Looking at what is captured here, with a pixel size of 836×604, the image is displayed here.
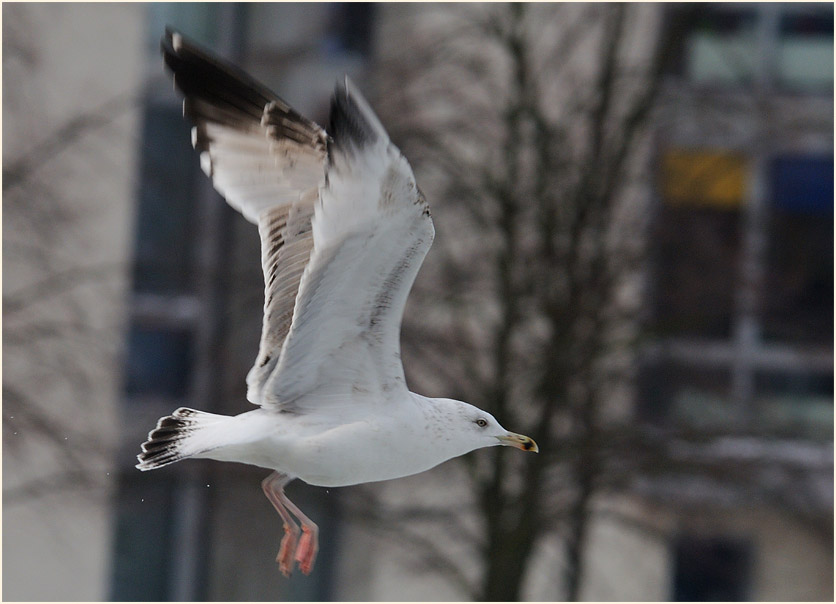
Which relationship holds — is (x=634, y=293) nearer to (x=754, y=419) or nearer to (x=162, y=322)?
(x=754, y=419)

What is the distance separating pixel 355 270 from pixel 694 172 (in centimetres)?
568

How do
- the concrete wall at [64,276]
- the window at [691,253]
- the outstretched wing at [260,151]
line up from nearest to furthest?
the outstretched wing at [260,151]
the concrete wall at [64,276]
the window at [691,253]

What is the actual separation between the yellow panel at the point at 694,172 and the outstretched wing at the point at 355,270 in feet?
16.6

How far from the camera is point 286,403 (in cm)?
311

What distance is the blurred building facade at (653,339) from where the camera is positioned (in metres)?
7.87

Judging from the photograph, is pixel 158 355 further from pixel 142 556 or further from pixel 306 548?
pixel 306 548

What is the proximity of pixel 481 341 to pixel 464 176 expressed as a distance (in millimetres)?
996

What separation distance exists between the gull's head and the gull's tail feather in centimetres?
53

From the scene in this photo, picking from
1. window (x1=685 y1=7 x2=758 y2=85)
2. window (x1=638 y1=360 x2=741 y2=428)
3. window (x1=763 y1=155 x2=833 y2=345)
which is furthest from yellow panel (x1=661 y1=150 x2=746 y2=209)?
window (x1=685 y1=7 x2=758 y2=85)

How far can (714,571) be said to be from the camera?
9.98 meters

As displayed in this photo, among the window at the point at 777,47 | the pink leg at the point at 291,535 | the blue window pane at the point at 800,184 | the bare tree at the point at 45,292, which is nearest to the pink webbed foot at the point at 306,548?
the pink leg at the point at 291,535

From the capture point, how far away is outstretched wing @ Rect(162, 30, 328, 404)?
3.41 meters

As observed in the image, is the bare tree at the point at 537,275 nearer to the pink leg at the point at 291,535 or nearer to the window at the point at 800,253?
the window at the point at 800,253

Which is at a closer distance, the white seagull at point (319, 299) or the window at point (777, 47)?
the white seagull at point (319, 299)
